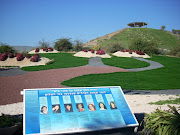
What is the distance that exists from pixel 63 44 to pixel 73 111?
38759 mm

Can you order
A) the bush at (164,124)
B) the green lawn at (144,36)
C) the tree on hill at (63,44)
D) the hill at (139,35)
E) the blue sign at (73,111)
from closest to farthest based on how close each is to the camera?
the bush at (164,124) < the blue sign at (73,111) < the tree on hill at (63,44) < the green lawn at (144,36) < the hill at (139,35)

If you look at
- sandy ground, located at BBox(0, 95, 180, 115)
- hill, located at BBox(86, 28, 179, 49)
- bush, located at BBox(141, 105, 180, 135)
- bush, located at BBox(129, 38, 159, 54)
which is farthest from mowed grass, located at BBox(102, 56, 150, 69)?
hill, located at BBox(86, 28, 179, 49)

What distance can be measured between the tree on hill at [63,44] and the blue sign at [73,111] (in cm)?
3779

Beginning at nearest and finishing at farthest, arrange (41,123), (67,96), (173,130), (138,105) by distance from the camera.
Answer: (173,130)
(41,123)
(67,96)
(138,105)

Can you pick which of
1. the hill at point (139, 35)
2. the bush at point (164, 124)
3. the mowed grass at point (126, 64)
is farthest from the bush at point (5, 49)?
the hill at point (139, 35)

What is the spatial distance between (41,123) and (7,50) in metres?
26.0

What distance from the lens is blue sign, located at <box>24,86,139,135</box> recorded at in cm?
506

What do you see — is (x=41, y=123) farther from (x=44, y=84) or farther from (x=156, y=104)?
(x=44, y=84)

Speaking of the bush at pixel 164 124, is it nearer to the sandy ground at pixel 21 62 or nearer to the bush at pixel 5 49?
the sandy ground at pixel 21 62

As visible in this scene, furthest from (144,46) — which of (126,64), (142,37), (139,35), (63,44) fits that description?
(139,35)

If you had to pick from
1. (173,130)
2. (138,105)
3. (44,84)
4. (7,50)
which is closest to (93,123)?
(173,130)

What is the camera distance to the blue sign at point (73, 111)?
506cm

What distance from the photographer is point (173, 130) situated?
4.21 meters

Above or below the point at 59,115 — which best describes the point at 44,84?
below
